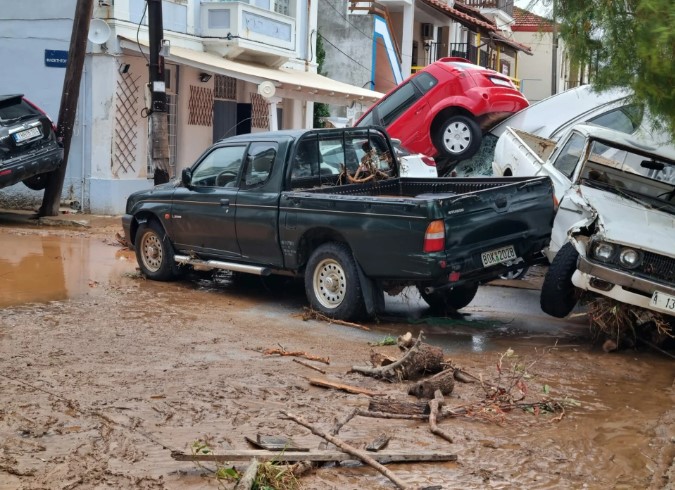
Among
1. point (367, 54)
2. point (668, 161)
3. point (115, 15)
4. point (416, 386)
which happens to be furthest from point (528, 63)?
point (416, 386)

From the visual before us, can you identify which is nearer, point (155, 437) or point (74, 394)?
point (155, 437)

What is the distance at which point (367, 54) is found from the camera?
101ft

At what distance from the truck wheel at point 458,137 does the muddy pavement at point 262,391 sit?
504cm

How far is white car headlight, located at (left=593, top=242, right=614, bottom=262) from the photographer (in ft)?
25.7

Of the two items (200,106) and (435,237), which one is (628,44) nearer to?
(435,237)

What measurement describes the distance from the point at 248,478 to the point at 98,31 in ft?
47.6

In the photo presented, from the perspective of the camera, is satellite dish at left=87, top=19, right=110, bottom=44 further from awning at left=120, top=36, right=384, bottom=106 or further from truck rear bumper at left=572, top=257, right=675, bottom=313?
truck rear bumper at left=572, top=257, right=675, bottom=313

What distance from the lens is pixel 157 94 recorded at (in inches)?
610

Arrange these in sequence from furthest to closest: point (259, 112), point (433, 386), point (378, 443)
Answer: point (259, 112), point (433, 386), point (378, 443)

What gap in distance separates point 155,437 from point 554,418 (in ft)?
8.51

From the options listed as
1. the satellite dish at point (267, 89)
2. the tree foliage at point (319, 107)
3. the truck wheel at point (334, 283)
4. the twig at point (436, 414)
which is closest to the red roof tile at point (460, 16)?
the tree foliage at point (319, 107)

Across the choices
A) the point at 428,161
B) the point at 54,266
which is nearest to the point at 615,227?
the point at 428,161

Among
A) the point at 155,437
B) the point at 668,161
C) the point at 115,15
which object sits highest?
the point at 115,15

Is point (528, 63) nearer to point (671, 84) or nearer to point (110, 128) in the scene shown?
point (110, 128)
